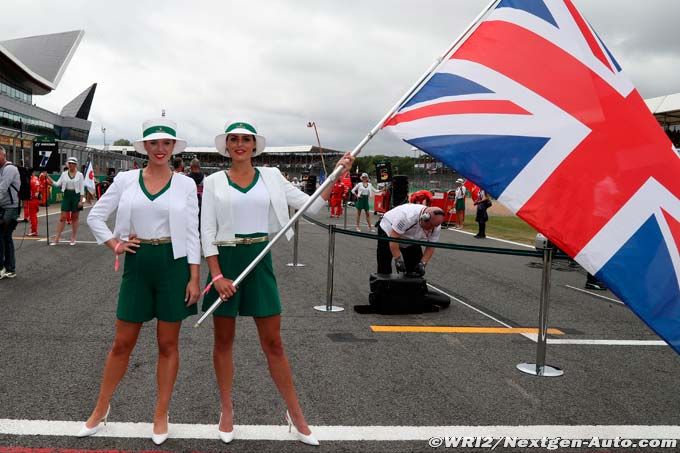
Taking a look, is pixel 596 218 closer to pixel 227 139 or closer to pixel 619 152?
pixel 619 152

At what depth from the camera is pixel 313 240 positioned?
1410cm

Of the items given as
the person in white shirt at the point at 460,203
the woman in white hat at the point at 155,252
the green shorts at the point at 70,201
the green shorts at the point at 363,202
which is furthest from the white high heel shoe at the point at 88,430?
the person in white shirt at the point at 460,203

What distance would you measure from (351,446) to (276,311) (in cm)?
91

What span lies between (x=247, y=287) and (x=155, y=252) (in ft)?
1.83

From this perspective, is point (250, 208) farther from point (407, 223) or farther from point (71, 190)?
point (71, 190)

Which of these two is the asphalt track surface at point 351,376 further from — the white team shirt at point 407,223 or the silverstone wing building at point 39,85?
the silverstone wing building at point 39,85

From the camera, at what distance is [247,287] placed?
3.02m

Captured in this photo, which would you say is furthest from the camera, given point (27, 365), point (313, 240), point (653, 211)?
point (313, 240)

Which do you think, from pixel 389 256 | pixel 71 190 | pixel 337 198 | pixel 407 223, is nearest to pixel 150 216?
pixel 407 223

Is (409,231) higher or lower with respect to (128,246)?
lower

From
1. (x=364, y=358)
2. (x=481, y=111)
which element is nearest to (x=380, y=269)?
(x=364, y=358)

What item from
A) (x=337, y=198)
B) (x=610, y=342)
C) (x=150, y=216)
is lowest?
(x=610, y=342)

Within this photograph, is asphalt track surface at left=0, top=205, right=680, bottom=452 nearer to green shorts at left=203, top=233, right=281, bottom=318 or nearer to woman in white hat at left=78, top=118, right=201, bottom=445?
woman in white hat at left=78, top=118, right=201, bottom=445

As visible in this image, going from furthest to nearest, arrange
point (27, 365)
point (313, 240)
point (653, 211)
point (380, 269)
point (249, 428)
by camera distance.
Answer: point (313, 240) → point (380, 269) → point (27, 365) → point (249, 428) → point (653, 211)
